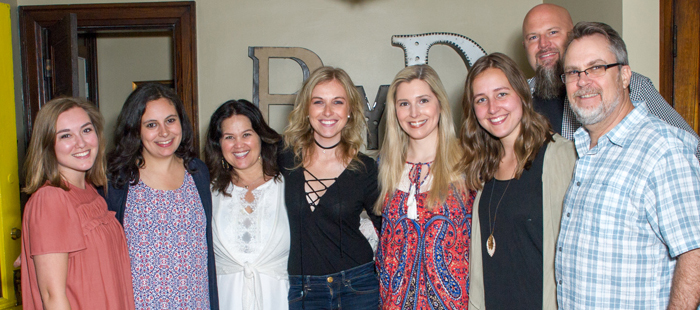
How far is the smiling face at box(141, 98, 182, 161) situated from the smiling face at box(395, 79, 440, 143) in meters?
1.07

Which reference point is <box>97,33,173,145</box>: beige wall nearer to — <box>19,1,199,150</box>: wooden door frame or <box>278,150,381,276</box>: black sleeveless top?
<box>19,1,199,150</box>: wooden door frame

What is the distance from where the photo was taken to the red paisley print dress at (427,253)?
210 cm

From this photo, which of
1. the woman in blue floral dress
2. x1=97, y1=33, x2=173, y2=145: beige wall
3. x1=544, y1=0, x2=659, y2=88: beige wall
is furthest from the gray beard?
x1=97, y1=33, x2=173, y2=145: beige wall

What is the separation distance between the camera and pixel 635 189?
1447 mm

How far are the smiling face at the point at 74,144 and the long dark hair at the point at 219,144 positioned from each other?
0.59m

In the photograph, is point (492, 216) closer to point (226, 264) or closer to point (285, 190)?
point (285, 190)

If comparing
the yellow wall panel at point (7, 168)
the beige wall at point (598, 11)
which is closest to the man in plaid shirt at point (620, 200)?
the beige wall at point (598, 11)

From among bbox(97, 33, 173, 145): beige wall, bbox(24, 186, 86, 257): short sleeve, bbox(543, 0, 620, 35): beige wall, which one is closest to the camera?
bbox(24, 186, 86, 257): short sleeve

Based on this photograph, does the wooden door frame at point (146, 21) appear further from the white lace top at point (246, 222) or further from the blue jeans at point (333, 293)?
the blue jeans at point (333, 293)

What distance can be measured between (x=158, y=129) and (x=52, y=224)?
62 centimetres

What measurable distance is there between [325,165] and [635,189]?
142cm

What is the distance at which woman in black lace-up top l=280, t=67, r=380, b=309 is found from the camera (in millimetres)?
2279

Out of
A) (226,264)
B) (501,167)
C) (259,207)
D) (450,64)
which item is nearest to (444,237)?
(501,167)

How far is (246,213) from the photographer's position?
2375 mm
